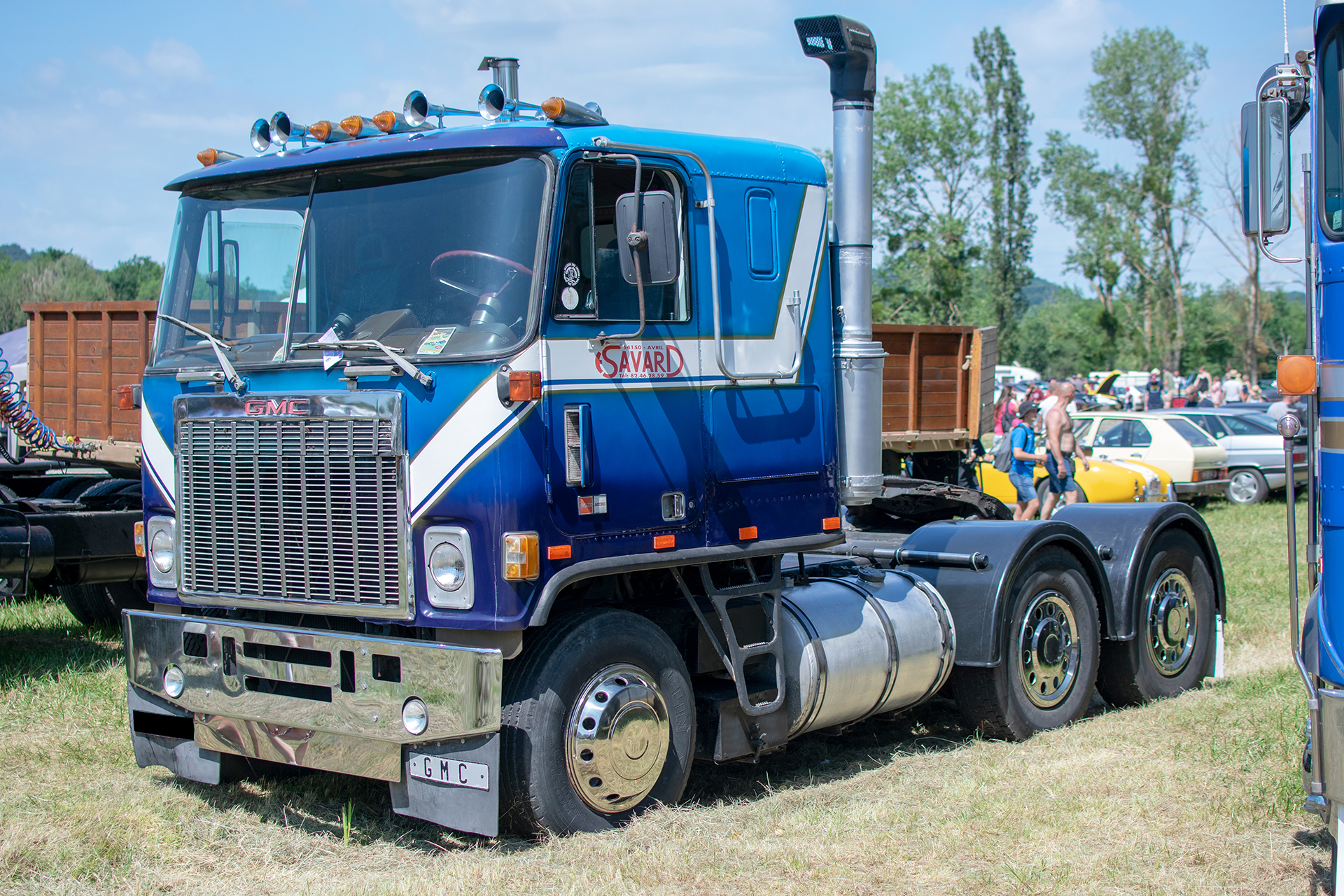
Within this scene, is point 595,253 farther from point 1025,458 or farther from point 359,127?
point 1025,458

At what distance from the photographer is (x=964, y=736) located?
7.16 metres

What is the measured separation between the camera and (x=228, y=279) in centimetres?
566

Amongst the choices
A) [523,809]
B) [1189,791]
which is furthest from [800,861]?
[1189,791]

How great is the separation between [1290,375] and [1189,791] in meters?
2.41

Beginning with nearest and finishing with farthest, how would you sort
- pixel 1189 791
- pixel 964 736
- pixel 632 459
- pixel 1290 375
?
pixel 1290 375 < pixel 632 459 < pixel 1189 791 < pixel 964 736

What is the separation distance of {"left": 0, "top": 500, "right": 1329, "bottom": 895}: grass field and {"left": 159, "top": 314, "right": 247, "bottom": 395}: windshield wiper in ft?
6.17

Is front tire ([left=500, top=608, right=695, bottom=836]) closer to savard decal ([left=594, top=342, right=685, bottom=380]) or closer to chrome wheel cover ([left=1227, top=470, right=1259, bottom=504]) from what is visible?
savard decal ([left=594, top=342, right=685, bottom=380])

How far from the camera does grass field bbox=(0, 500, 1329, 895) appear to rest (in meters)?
4.72

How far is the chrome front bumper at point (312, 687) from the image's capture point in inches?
187

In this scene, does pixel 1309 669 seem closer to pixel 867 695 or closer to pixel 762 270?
pixel 867 695

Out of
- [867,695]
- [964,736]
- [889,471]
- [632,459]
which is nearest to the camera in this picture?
[632,459]

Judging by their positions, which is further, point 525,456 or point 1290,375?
point 525,456

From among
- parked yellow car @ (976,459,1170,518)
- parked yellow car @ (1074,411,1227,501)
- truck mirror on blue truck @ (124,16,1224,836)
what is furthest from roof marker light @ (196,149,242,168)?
parked yellow car @ (1074,411,1227,501)

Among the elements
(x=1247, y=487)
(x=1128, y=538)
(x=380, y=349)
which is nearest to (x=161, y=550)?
(x=380, y=349)
